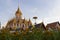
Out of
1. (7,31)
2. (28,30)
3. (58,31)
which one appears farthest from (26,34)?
(58,31)

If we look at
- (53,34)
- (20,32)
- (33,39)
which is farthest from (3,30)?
(53,34)

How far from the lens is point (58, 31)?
8.04 metres

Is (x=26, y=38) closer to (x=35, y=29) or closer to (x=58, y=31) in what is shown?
(x=35, y=29)

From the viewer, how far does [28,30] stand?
7.48 m

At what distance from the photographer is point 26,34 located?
7.39 meters

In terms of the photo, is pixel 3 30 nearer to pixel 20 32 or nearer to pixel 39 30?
pixel 20 32

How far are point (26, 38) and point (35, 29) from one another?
0.61 metres

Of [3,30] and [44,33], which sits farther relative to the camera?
[44,33]

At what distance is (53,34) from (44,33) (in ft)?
1.06

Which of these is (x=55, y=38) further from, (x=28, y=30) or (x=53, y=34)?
(x=28, y=30)

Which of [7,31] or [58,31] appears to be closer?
[7,31]

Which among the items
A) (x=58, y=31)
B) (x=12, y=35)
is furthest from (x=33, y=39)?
(x=58, y=31)

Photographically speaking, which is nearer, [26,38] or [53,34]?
[26,38]

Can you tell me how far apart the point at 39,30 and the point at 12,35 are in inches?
41.5
